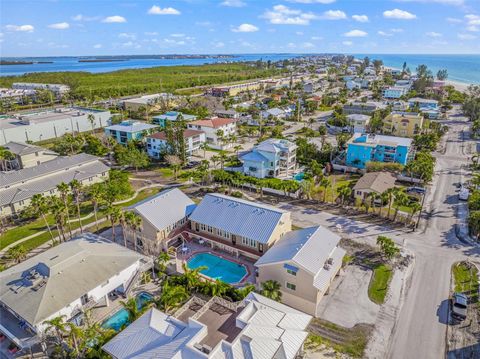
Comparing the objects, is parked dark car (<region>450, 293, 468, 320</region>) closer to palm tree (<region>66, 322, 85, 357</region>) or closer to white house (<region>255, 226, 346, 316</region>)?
white house (<region>255, 226, 346, 316</region>)

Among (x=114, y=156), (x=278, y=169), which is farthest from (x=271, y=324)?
(x=114, y=156)

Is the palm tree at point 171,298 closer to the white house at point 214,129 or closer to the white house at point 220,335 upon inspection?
the white house at point 220,335

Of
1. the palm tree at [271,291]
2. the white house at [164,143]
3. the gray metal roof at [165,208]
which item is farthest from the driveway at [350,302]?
the white house at [164,143]

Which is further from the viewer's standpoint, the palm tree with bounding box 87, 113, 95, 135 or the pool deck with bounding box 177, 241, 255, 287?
the palm tree with bounding box 87, 113, 95, 135

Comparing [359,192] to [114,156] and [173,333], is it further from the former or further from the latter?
[114,156]

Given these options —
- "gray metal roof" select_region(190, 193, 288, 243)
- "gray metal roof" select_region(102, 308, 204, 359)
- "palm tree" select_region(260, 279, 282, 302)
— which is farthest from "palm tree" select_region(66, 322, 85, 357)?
"gray metal roof" select_region(190, 193, 288, 243)

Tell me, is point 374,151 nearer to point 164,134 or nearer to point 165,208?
point 164,134

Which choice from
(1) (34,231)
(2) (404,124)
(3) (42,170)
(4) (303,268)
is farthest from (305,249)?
(2) (404,124)
